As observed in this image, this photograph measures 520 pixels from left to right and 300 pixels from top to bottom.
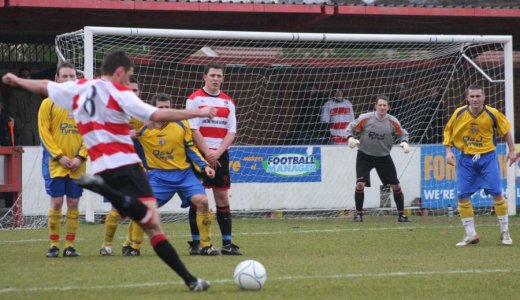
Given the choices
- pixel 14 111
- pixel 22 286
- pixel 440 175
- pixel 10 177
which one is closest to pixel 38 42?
pixel 14 111

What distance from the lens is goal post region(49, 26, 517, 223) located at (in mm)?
16984

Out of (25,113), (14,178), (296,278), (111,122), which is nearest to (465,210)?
(296,278)

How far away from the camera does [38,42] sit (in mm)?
21766

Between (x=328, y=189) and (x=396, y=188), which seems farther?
(x=328, y=189)

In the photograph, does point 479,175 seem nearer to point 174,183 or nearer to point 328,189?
point 174,183

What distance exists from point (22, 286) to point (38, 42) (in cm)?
1450

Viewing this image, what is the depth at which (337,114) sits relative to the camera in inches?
719

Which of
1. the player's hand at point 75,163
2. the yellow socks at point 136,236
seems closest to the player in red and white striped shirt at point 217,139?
the yellow socks at point 136,236

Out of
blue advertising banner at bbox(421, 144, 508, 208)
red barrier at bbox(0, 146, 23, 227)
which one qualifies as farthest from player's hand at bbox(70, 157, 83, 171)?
blue advertising banner at bbox(421, 144, 508, 208)

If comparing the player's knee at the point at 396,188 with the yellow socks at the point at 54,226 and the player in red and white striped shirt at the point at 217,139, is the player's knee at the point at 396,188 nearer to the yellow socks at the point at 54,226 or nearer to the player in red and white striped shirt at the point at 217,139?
the player in red and white striped shirt at the point at 217,139

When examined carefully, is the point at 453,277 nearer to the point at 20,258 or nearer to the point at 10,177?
the point at 20,258

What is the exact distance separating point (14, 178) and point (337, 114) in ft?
19.5

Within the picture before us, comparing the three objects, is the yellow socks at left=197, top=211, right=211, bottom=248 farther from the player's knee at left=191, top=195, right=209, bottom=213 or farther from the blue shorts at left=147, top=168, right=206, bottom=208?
the blue shorts at left=147, top=168, right=206, bottom=208

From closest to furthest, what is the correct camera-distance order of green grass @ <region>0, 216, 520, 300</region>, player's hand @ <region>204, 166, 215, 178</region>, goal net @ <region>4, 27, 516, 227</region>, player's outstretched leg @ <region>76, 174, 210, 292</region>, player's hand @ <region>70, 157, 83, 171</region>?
player's outstretched leg @ <region>76, 174, 210, 292</region>
green grass @ <region>0, 216, 520, 300</region>
player's hand @ <region>204, 166, 215, 178</region>
player's hand @ <region>70, 157, 83, 171</region>
goal net @ <region>4, 27, 516, 227</region>
